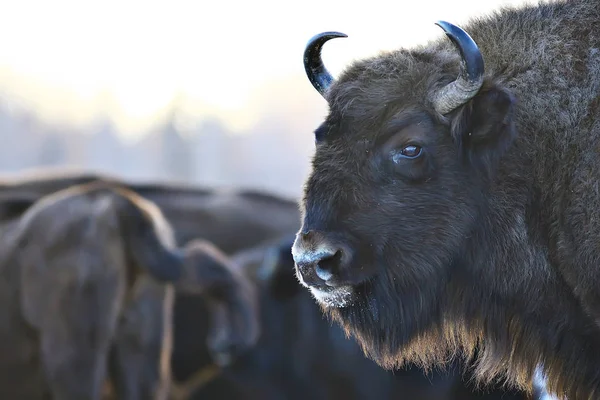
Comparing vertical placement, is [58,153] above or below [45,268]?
below

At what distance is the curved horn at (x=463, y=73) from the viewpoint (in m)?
3.83

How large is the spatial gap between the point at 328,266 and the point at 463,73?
0.98 m

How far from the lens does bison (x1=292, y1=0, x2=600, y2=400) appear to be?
3.89 meters

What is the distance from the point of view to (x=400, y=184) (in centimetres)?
399

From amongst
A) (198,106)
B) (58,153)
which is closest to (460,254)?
(58,153)

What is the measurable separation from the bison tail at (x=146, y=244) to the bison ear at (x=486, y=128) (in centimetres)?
441

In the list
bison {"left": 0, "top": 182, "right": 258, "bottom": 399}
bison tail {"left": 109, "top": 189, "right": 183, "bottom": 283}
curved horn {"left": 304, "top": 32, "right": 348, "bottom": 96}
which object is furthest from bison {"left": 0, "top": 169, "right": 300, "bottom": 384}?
curved horn {"left": 304, "top": 32, "right": 348, "bottom": 96}

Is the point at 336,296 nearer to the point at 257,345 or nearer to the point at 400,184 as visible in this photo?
the point at 400,184

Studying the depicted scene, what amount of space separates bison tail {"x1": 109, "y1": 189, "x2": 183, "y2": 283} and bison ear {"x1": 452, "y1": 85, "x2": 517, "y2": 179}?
174 inches

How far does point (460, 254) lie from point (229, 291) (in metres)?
4.91

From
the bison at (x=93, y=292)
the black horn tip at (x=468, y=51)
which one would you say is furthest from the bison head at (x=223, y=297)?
the black horn tip at (x=468, y=51)

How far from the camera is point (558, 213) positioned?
3949 mm

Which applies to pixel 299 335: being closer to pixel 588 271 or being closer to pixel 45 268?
pixel 45 268

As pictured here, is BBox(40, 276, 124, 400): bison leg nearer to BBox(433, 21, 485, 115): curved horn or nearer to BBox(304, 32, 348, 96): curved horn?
BBox(304, 32, 348, 96): curved horn
